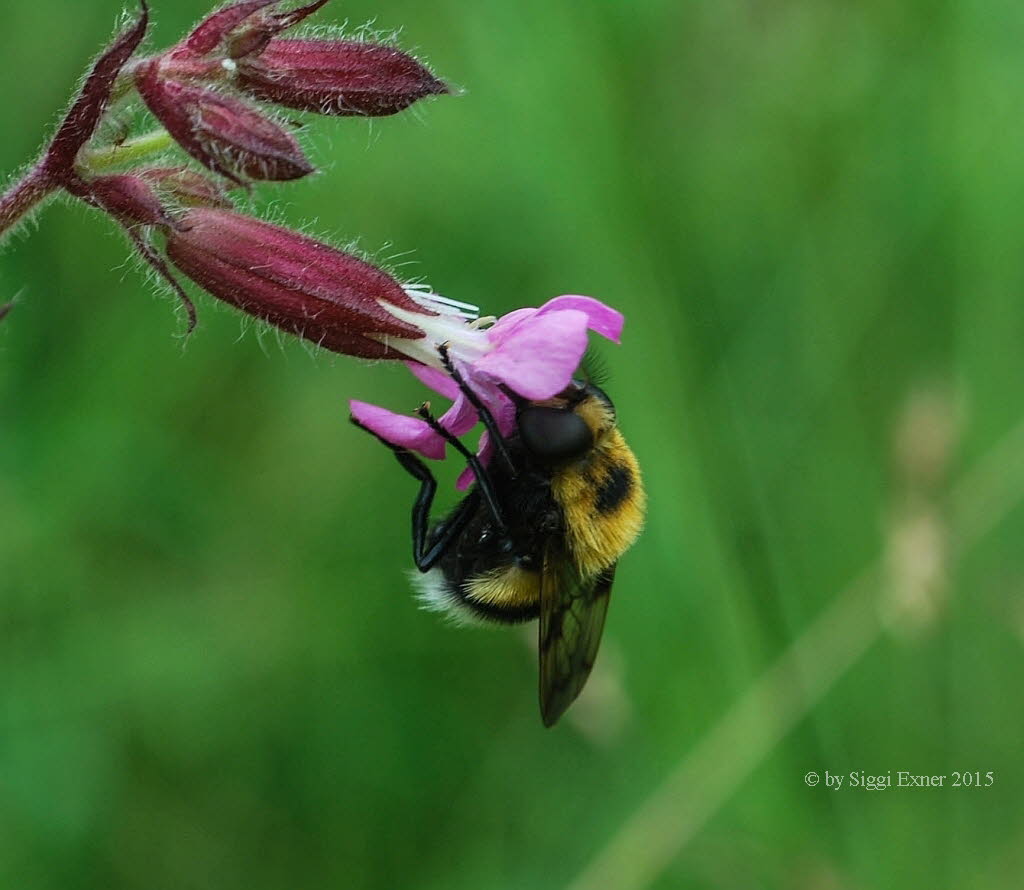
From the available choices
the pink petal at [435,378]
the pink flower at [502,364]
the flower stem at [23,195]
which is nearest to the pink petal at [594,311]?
the pink flower at [502,364]

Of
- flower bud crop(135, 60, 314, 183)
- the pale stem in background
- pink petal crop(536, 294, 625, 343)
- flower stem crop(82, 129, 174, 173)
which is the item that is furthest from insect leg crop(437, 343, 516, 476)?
the pale stem in background

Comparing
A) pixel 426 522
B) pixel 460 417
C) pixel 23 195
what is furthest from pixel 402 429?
pixel 23 195

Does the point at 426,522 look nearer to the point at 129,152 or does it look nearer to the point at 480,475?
the point at 480,475

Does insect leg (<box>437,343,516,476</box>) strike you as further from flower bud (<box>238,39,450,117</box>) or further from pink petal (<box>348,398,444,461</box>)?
flower bud (<box>238,39,450,117</box>)

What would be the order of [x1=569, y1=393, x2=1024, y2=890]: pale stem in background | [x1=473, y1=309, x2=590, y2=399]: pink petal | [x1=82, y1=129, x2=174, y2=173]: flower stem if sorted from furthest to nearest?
1. [x1=569, y1=393, x2=1024, y2=890]: pale stem in background
2. [x1=82, y1=129, x2=174, y2=173]: flower stem
3. [x1=473, y1=309, x2=590, y2=399]: pink petal

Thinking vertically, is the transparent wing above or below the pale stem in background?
above

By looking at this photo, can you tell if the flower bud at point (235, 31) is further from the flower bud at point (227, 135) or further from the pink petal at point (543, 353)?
the pink petal at point (543, 353)

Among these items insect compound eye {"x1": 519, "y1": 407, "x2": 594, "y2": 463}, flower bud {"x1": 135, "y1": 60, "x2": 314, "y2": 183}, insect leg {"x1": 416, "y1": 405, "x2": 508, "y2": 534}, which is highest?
flower bud {"x1": 135, "y1": 60, "x2": 314, "y2": 183}

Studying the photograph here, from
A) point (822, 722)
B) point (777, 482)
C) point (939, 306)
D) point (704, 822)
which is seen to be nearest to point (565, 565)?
point (704, 822)
